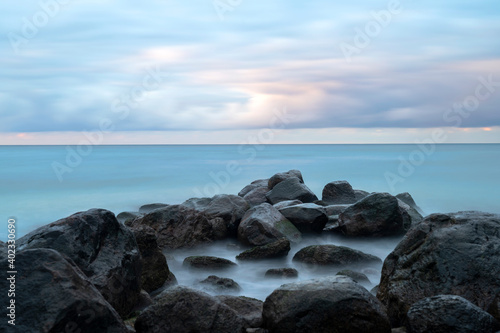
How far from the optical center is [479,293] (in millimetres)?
5094

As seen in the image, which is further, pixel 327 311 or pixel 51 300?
pixel 327 311

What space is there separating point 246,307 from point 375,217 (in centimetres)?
524

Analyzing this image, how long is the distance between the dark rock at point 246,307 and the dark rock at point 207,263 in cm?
244

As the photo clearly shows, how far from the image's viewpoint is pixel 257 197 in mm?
13977

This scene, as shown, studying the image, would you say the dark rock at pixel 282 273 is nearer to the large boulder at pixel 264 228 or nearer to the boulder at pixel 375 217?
the large boulder at pixel 264 228

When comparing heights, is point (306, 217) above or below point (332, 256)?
above

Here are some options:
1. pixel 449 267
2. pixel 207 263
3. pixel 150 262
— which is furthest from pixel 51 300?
pixel 207 263

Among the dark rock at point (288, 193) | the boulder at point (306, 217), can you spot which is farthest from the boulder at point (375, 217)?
the dark rock at point (288, 193)

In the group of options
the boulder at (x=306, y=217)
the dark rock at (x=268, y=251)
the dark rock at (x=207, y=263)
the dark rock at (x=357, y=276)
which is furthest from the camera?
the boulder at (x=306, y=217)

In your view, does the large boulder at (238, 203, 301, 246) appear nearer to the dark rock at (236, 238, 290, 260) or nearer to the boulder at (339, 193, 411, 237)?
the dark rock at (236, 238, 290, 260)

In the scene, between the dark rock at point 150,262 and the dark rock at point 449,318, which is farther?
the dark rock at point 150,262

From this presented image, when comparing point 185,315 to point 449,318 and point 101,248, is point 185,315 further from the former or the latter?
point 449,318

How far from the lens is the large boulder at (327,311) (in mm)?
4566

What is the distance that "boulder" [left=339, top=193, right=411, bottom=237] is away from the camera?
990 centimetres
